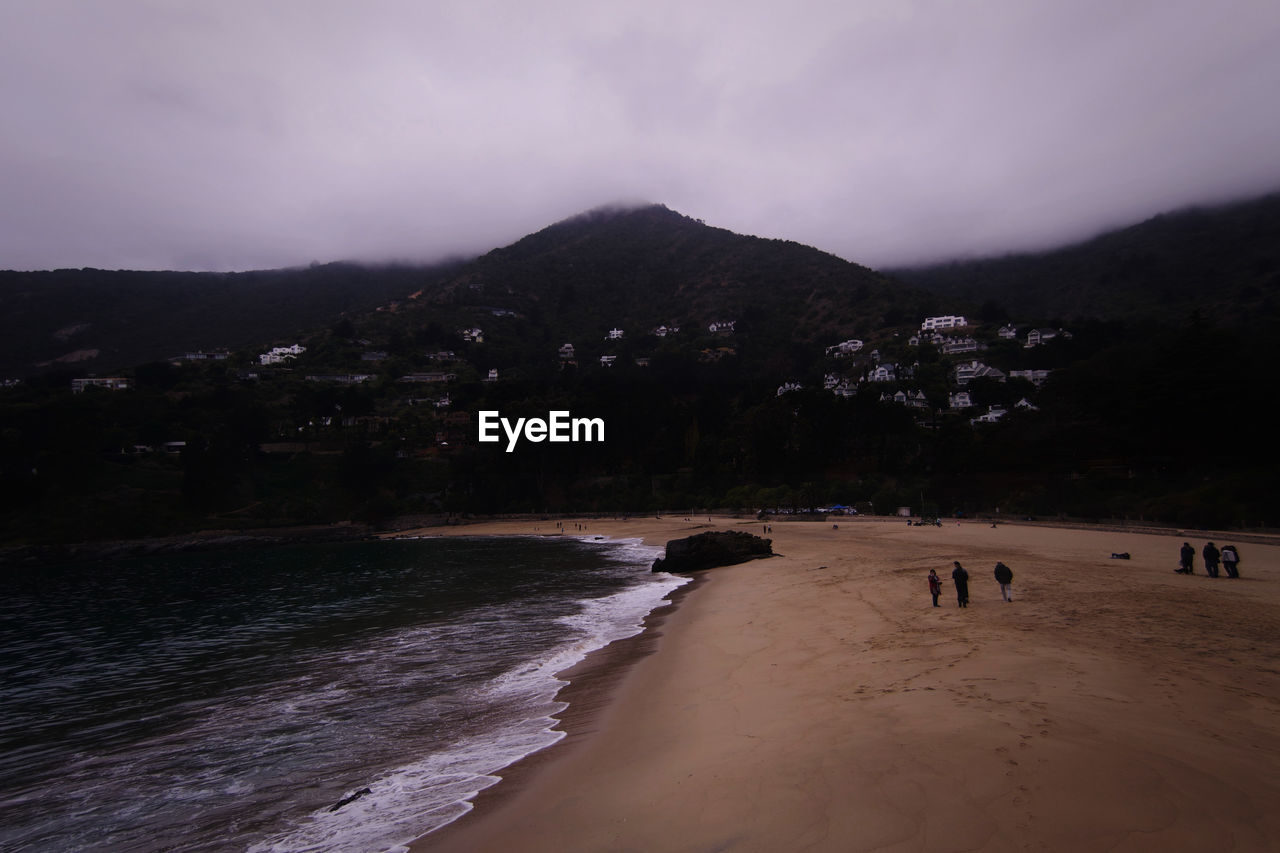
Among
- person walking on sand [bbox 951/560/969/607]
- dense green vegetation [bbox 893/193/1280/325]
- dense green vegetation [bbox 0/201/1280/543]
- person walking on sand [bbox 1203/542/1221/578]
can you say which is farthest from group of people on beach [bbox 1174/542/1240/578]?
dense green vegetation [bbox 893/193/1280/325]

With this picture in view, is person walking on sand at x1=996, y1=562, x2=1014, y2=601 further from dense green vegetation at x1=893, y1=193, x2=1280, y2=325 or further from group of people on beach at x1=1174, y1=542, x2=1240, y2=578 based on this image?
dense green vegetation at x1=893, y1=193, x2=1280, y2=325

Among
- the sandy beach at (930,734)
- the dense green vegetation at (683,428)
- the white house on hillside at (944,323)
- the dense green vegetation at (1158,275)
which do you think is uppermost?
the dense green vegetation at (1158,275)

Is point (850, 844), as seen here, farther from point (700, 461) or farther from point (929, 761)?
point (700, 461)

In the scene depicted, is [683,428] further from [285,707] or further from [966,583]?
A: [285,707]

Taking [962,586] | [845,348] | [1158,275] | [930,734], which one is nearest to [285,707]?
[930,734]

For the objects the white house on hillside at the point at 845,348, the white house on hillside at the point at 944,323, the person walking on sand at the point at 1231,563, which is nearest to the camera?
the person walking on sand at the point at 1231,563

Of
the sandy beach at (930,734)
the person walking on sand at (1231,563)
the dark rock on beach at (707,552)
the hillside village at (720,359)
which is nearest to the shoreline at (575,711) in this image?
the sandy beach at (930,734)

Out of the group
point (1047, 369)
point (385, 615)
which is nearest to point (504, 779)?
point (385, 615)

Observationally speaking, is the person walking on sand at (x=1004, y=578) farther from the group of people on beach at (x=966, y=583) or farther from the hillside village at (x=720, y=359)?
the hillside village at (x=720, y=359)
